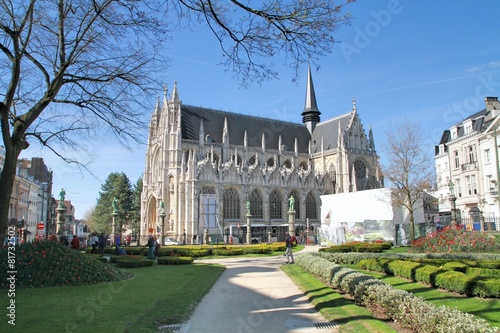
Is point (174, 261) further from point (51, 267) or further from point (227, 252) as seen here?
point (51, 267)

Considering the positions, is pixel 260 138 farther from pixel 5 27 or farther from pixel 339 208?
pixel 5 27

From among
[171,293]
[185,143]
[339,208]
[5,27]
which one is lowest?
[171,293]

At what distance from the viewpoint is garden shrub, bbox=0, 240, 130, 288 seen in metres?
12.7

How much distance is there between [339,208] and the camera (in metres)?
45.8

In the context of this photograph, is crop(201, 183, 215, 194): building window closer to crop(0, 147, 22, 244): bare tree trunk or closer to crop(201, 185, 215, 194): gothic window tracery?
crop(201, 185, 215, 194): gothic window tracery

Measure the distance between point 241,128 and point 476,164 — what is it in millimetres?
34855

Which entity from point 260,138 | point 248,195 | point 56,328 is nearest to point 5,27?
point 56,328

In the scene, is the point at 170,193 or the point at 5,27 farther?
the point at 170,193

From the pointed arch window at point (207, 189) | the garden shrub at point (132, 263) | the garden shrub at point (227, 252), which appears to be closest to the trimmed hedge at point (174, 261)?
the garden shrub at point (132, 263)

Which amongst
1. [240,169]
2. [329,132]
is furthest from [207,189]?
[329,132]

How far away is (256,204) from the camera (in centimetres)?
5709

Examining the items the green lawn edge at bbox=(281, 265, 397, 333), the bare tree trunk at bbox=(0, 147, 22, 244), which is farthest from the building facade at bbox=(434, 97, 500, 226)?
the bare tree trunk at bbox=(0, 147, 22, 244)

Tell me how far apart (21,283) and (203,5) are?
416 inches

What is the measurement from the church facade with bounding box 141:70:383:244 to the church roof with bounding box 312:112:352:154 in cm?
18
